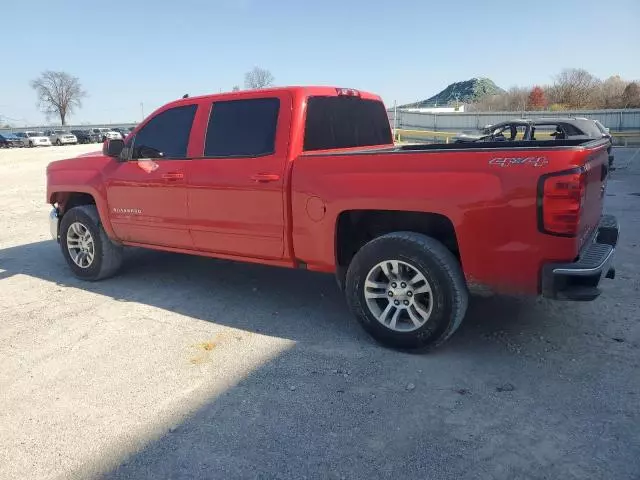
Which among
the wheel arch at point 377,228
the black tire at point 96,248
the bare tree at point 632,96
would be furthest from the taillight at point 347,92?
the bare tree at point 632,96

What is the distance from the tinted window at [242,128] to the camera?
4.42 m

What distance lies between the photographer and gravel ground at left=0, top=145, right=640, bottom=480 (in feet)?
8.79

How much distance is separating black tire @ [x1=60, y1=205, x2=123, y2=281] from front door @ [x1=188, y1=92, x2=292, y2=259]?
1423 millimetres

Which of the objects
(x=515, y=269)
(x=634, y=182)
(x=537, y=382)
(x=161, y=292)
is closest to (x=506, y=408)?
(x=537, y=382)

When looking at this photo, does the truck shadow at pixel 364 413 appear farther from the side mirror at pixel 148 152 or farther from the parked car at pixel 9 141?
the parked car at pixel 9 141

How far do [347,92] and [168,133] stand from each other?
5.86ft

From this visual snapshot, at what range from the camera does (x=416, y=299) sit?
3762 mm

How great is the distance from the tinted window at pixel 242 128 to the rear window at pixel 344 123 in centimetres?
31

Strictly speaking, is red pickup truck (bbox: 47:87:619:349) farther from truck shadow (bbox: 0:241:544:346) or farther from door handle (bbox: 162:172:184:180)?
truck shadow (bbox: 0:241:544:346)

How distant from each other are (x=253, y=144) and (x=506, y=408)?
2.83 metres

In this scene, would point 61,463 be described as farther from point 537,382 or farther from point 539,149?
point 539,149

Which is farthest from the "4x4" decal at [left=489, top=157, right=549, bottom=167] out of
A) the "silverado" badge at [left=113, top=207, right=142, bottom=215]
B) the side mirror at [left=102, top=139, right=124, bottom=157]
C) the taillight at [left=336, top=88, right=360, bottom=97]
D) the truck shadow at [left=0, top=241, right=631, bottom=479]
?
the side mirror at [left=102, top=139, right=124, bottom=157]

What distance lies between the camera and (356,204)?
3.86 m

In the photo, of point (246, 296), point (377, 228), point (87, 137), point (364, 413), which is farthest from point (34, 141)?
point (364, 413)
